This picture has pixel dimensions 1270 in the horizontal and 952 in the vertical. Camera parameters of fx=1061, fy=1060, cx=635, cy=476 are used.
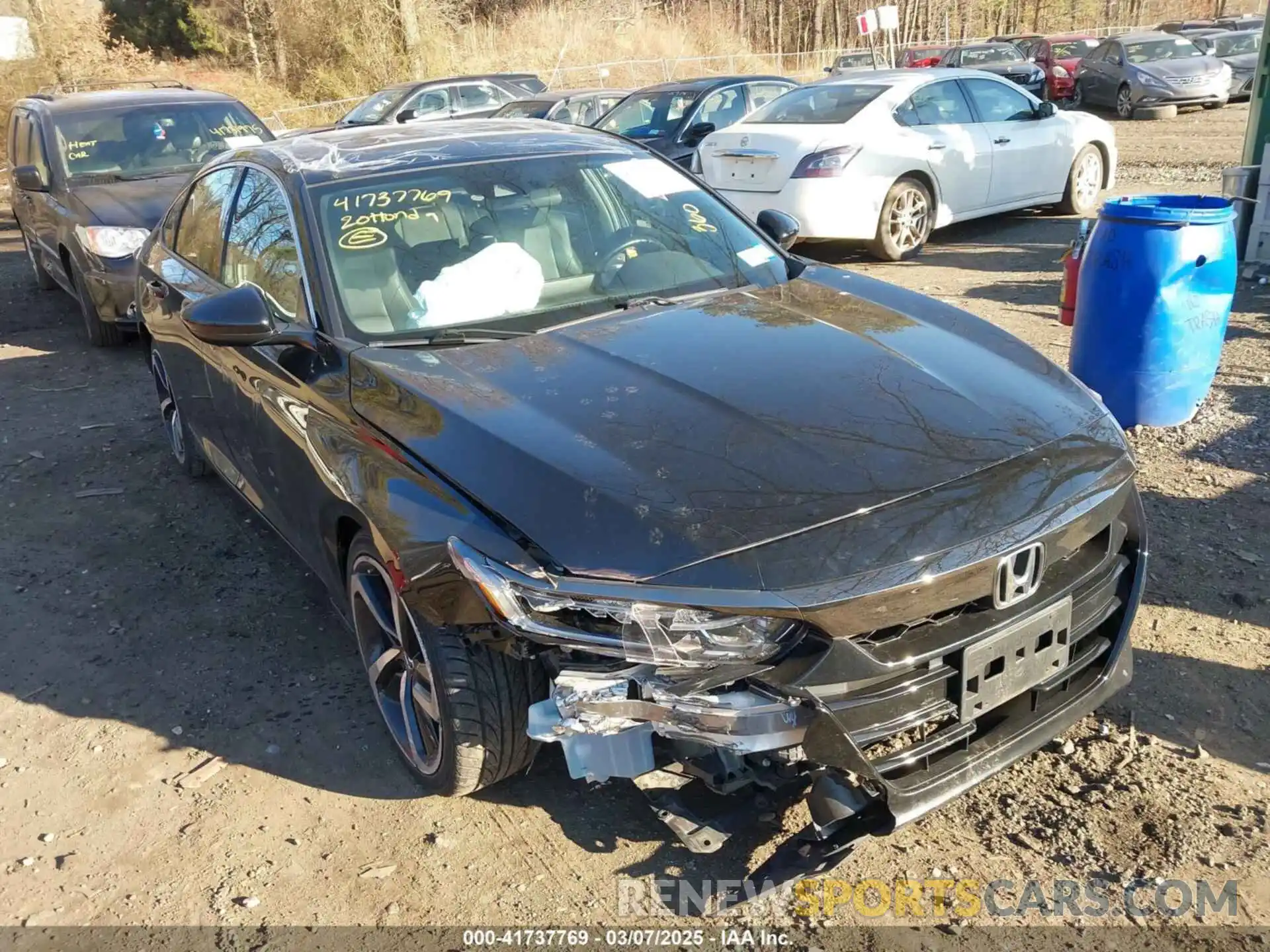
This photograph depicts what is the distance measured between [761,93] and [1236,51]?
14550mm

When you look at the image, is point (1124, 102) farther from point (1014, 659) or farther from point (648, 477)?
point (648, 477)

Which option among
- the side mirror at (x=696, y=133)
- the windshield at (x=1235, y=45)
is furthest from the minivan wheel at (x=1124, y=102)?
the side mirror at (x=696, y=133)

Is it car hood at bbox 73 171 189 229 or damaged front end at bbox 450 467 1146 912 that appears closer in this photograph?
damaged front end at bbox 450 467 1146 912

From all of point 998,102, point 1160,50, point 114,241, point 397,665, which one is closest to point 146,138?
point 114,241

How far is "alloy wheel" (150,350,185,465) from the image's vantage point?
5.46 meters

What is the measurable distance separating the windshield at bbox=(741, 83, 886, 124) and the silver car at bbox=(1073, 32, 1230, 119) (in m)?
13.3

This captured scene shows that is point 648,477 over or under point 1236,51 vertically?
under

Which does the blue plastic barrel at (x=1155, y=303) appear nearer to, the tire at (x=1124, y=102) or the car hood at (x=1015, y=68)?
the car hood at (x=1015, y=68)

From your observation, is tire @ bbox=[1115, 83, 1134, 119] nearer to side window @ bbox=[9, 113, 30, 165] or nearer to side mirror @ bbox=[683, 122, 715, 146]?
side mirror @ bbox=[683, 122, 715, 146]

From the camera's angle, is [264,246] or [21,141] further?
[21,141]

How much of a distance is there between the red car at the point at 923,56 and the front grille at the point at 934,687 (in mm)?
25434

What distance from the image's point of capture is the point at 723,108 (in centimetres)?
1205

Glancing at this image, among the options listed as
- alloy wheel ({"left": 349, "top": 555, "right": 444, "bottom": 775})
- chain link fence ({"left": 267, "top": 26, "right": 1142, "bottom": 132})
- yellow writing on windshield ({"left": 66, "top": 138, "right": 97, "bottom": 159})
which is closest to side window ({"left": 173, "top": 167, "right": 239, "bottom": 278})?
alloy wheel ({"left": 349, "top": 555, "right": 444, "bottom": 775})

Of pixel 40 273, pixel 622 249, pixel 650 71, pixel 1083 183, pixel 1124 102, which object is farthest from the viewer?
pixel 650 71
